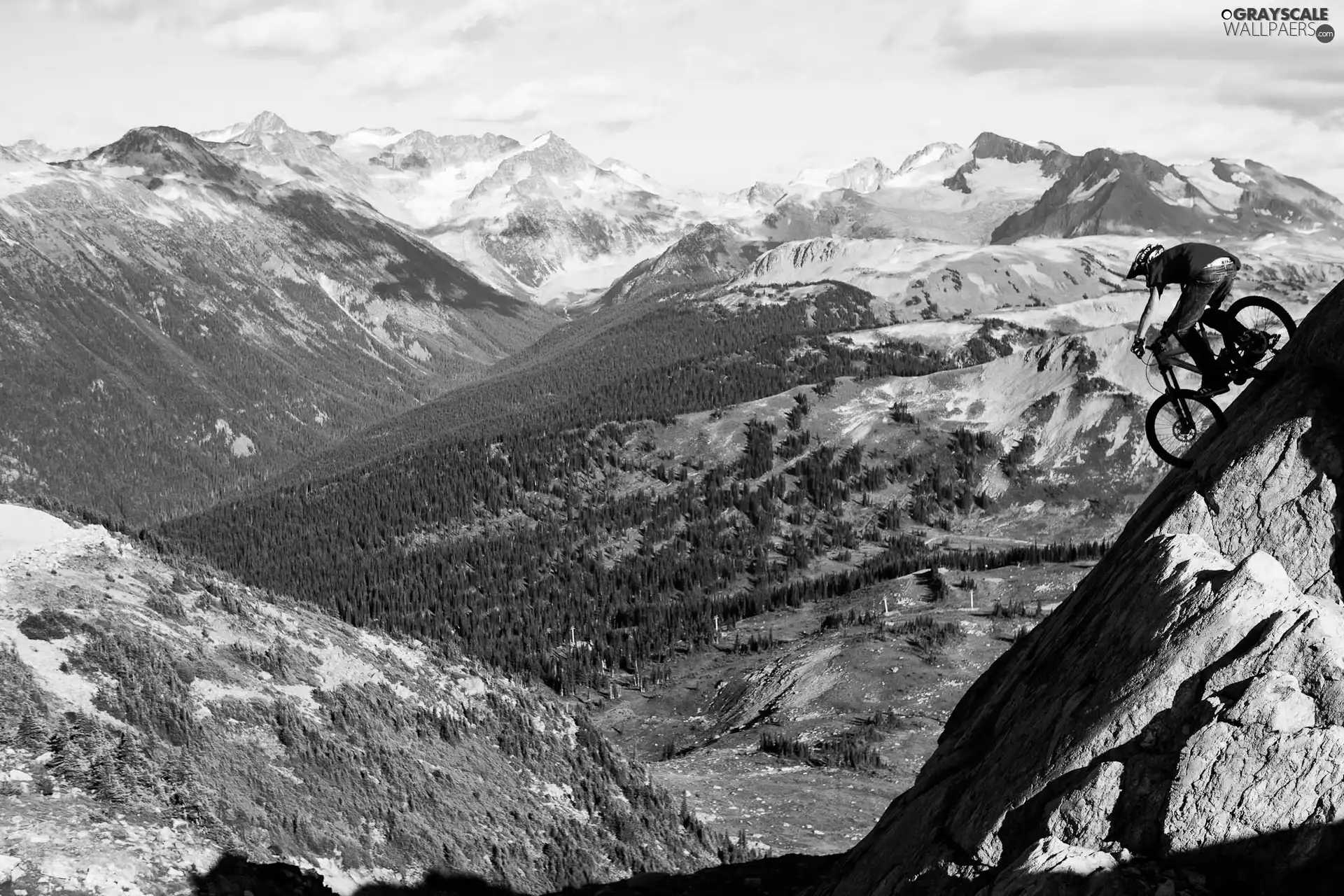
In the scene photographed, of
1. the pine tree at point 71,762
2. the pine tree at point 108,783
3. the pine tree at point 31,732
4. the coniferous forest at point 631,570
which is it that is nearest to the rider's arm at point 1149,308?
the pine tree at point 108,783

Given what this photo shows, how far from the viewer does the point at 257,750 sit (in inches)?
1789

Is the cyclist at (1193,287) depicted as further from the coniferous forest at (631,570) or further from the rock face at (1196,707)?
the coniferous forest at (631,570)

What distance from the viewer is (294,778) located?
148ft

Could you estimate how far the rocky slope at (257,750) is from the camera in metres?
37.9

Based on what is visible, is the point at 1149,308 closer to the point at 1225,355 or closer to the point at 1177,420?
the point at 1225,355

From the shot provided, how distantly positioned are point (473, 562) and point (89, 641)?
14066 centimetres

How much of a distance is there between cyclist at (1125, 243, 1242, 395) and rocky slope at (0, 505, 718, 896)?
30132 mm

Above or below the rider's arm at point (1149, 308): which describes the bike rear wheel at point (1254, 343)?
below

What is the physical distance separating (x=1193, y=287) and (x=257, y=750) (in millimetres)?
35711

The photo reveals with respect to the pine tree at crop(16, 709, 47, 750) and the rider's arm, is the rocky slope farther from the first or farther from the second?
the rider's arm

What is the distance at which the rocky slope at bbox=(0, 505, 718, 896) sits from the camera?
3788 cm

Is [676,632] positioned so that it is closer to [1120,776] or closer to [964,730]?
[964,730]

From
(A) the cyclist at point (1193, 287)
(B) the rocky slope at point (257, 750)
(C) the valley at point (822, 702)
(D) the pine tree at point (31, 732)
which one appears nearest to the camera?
(A) the cyclist at point (1193, 287)

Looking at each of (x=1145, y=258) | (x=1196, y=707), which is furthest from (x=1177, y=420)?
(x=1196, y=707)
